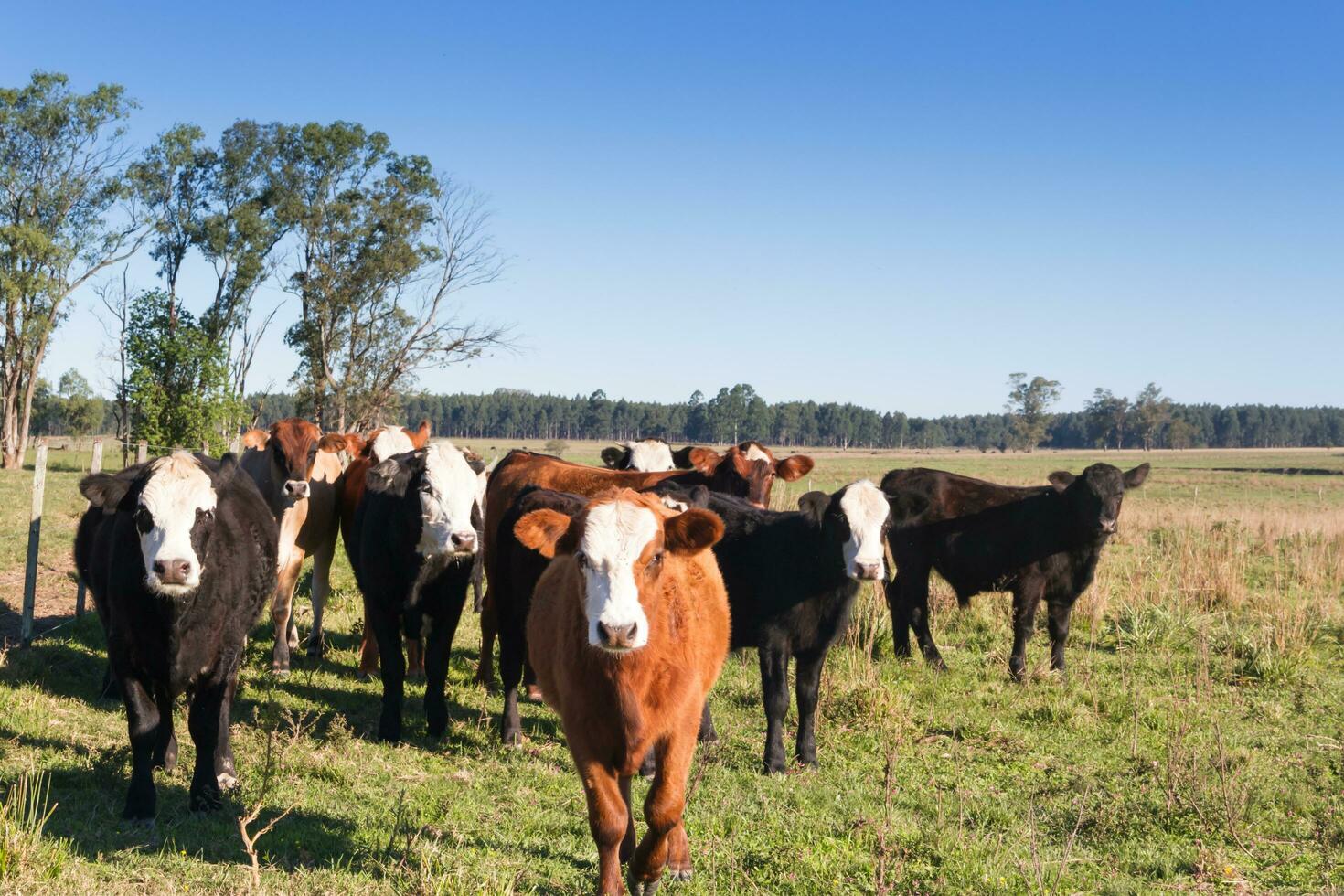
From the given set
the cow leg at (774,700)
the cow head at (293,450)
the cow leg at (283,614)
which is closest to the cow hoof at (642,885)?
the cow leg at (774,700)

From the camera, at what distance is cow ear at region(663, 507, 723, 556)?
4410 mm

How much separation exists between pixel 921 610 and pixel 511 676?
4891mm

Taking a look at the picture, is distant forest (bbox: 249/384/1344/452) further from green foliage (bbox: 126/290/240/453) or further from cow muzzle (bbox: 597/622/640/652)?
cow muzzle (bbox: 597/622/640/652)

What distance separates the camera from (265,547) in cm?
634

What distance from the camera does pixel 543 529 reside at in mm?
4578

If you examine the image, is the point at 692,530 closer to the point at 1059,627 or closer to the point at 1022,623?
the point at 1022,623

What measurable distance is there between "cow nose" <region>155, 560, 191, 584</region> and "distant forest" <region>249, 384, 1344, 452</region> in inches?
4714

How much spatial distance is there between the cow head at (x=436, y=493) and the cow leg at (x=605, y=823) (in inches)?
108

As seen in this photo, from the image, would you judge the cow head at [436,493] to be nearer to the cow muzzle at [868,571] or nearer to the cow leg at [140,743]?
the cow leg at [140,743]

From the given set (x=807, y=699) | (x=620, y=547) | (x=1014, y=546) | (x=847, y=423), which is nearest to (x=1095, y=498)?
(x=1014, y=546)

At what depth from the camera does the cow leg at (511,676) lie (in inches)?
268

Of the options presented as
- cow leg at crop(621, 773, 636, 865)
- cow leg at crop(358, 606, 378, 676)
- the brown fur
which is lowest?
cow leg at crop(358, 606, 378, 676)

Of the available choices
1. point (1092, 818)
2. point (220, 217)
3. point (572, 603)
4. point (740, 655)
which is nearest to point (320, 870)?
point (572, 603)

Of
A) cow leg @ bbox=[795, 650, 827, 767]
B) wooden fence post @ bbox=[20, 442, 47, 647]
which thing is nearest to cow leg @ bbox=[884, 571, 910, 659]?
cow leg @ bbox=[795, 650, 827, 767]
